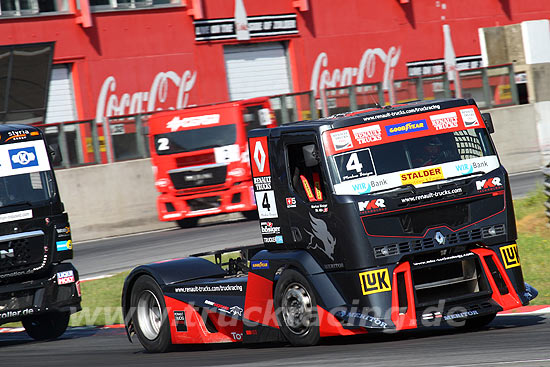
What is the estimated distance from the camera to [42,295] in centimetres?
1312

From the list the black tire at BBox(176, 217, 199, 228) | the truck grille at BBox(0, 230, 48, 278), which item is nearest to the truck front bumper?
the truck grille at BBox(0, 230, 48, 278)

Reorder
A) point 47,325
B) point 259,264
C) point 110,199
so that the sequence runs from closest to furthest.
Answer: point 259,264
point 47,325
point 110,199

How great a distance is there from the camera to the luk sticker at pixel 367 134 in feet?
29.9

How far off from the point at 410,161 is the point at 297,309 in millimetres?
1635

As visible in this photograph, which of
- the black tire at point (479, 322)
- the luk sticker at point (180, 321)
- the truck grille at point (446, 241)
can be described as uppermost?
the truck grille at point (446, 241)

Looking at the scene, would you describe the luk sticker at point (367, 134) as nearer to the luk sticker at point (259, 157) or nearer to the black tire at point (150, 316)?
the luk sticker at point (259, 157)

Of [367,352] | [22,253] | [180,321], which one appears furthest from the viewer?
[22,253]

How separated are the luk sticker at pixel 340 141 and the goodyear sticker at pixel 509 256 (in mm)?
1634

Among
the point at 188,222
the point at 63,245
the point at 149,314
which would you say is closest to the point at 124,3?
the point at 188,222

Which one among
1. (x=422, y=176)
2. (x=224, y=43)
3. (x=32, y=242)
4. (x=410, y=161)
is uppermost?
(x=224, y=43)

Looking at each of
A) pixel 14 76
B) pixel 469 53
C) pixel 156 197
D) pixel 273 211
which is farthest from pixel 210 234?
→ pixel 469 53

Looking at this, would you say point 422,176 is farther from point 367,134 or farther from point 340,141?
point 340,141

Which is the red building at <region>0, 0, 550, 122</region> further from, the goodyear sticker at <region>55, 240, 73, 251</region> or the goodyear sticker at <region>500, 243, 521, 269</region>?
the goodyear sticker at <region>500, 243, 521, 269</region>

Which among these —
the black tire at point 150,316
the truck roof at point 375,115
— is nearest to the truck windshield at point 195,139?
the black tire at point 150,316
